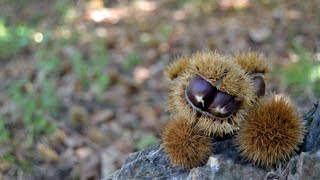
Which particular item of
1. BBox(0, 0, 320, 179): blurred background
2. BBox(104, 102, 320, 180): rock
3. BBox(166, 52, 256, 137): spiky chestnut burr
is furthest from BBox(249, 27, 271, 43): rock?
BBox(166, 52, 256, 137): spiky chestnut burr

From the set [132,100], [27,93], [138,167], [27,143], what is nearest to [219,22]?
[132,100]

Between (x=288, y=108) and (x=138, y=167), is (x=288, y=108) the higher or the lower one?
the higher one

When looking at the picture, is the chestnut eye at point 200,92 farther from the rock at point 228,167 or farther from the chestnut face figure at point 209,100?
the rock at point 228,167

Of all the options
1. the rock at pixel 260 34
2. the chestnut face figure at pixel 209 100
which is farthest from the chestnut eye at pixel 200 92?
the rock at pixel 260 34

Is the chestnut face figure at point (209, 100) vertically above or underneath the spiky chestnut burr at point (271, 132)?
above

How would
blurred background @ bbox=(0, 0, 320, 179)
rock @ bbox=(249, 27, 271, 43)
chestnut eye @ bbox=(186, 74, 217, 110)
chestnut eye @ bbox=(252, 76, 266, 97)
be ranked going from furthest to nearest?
1. rock @ bbox=(249, 27, 271, 43)
2. blurred background @ bbox=(0, 0, 320, 179)
3. chestnut eye @ bbox=(252, 76, 266, 97)
4. chestnut eye @ bbox=(186, 74, 217, 110)

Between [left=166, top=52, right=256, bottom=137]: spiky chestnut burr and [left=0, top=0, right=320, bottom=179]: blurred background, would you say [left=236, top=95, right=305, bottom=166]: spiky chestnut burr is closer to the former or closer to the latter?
[left=166, top=52, right=256, bottom=137]: spiky chestnut burr

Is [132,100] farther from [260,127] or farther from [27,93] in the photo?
[260,127]
